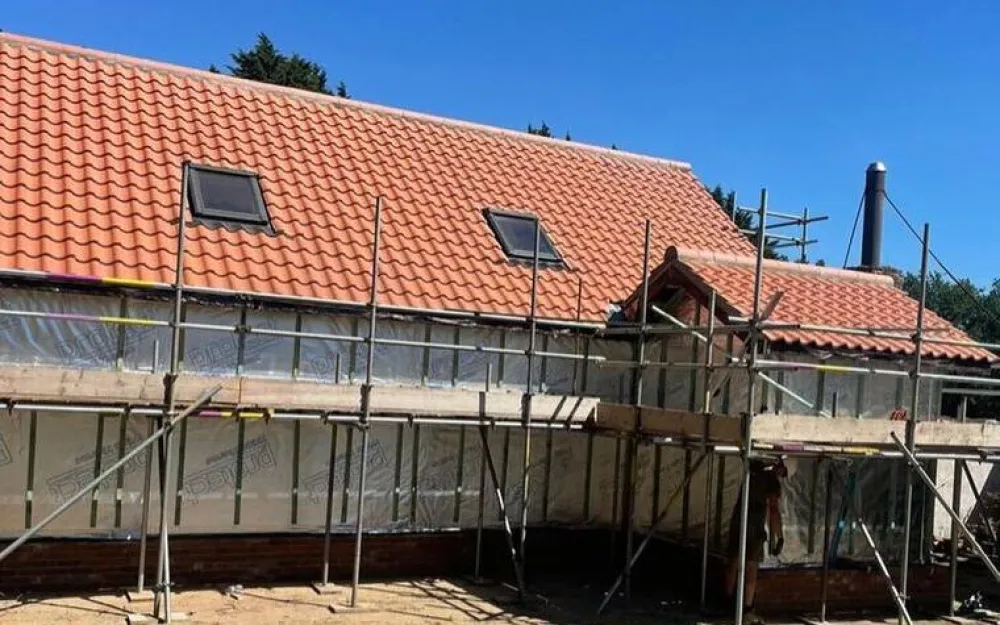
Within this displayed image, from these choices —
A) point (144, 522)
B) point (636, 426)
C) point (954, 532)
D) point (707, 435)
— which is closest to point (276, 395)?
point (144, 522)

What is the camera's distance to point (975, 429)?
10.5 metres

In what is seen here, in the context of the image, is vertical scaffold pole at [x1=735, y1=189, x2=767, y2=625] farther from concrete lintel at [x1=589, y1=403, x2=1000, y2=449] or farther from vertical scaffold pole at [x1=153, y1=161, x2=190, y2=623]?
vertical scaffold pole at [x1=153, y1=161, x2=190, y2=623]

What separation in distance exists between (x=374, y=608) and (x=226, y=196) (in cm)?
519

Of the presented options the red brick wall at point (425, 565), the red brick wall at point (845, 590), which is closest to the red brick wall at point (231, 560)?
the red brick wall at point (425, 565)

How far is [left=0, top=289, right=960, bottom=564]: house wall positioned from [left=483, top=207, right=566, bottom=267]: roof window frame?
4.39 feet

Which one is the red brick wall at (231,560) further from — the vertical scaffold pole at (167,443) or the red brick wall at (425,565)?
the vertical scaffold pole at (167,443)

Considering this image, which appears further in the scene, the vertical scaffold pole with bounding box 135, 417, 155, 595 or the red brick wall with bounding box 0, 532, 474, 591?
the red brick wall with bounding box 0, 532, 474, 591

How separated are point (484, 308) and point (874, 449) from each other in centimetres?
466

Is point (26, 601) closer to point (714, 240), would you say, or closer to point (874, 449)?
point (874, 449)

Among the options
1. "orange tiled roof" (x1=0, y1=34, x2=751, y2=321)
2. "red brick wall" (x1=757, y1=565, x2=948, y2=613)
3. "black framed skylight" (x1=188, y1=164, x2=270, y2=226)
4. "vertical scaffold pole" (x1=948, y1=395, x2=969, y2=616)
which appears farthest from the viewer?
"vertical scaffold pole" (x1=948, y1=395, x2=969, y2=616)

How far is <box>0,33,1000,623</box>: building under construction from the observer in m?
9.48

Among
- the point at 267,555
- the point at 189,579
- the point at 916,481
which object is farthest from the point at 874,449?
the point at 189,579

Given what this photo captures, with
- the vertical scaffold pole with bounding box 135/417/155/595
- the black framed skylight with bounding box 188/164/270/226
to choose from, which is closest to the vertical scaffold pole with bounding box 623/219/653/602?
the black framed skylight with bounding box 188/164/270/226

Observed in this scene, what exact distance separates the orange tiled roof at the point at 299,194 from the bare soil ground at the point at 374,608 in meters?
3.24
